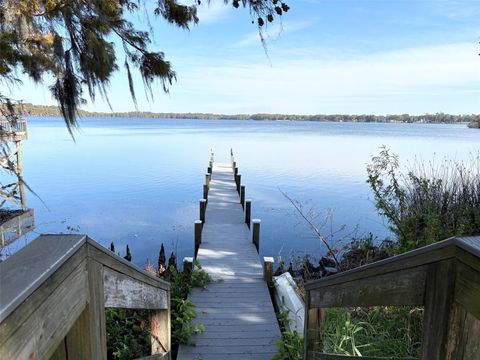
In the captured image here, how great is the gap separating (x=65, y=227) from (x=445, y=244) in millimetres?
15995

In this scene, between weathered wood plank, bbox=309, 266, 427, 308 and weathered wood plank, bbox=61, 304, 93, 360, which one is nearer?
weathered wood plank, bbox=61, 304, 93, 360

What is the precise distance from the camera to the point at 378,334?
144 inches

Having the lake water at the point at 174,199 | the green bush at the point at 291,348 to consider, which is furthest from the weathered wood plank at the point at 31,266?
the lake water at the point at 174,199

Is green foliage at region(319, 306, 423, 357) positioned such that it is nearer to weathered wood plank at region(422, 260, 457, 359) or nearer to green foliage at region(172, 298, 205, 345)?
green foliage at region(172, 298, 205, 345)

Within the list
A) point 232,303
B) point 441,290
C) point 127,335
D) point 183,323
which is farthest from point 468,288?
point 232,303

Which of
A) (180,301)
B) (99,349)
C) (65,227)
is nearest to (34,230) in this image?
(65,227)

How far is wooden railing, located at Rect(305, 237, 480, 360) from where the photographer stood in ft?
3.05

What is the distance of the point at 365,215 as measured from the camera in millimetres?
15695

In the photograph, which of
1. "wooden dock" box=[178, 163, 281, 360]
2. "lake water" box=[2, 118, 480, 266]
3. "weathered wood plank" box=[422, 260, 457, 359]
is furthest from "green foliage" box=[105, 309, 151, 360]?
"lake water" box=[2, 118, 480, 266]

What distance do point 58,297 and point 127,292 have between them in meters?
0.71

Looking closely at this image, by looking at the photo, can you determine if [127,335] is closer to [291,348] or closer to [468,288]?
[291,348]

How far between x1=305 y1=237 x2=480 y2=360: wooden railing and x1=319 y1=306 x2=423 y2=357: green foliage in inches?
74.7

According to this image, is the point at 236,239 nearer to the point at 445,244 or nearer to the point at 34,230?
→ the point at 445,244

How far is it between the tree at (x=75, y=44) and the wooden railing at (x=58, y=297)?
3597mm
